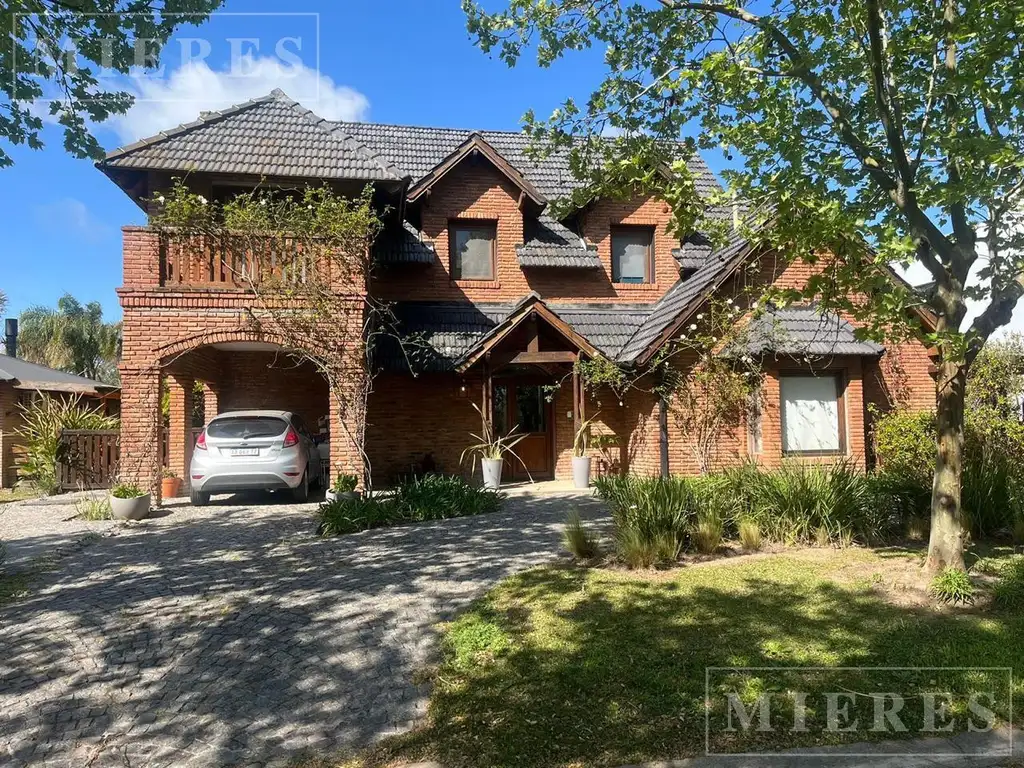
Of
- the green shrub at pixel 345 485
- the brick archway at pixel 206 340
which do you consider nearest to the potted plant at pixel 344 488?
the green shrub at pixel 345 485

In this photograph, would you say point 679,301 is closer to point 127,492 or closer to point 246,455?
point 246,455

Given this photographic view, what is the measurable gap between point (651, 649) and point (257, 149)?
1202cm

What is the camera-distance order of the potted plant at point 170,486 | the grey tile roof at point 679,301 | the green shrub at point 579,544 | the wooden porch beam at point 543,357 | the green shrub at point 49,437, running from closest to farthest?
the green shrub at point 579,544
the potted plant at point 170,486
the grey tile roof at point 679,301
the wooden porch beam at point 543,357
the green shrub at point 49,437

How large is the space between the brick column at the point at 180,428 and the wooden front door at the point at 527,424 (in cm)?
667

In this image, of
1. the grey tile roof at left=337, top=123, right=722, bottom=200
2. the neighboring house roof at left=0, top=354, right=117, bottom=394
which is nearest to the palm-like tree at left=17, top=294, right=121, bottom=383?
the neighboring house roof at left=0, top=354, right=117, bottom=394

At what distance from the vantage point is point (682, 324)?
40.8 feet

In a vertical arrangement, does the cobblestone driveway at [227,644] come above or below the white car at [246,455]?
below

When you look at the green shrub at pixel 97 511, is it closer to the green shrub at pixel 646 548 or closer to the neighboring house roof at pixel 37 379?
the green shrub at pixel 646 548

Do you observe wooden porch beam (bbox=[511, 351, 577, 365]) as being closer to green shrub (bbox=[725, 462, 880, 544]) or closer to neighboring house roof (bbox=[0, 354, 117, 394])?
green shrub (bbox=[725, 462, 880, 544])

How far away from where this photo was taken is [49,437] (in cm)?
1326

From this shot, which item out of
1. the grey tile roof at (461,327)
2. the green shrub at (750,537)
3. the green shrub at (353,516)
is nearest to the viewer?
the green shrub at (750,537)

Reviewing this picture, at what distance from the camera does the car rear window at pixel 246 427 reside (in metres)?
10.3

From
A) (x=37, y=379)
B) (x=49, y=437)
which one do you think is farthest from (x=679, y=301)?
(x=37, y=379)

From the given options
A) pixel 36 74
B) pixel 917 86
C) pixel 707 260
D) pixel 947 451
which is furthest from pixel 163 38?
pixel 707 260
